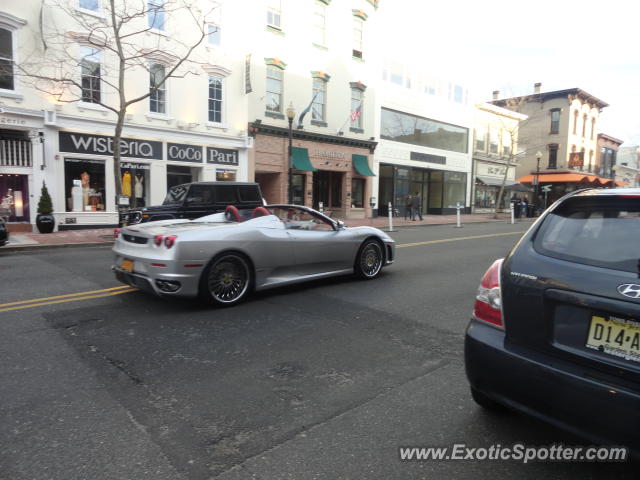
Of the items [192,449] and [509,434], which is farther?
[509,434]

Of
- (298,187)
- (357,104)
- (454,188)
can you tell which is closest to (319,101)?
(357,104)

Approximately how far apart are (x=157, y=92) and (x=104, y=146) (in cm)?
334

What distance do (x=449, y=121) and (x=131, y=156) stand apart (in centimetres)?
2351

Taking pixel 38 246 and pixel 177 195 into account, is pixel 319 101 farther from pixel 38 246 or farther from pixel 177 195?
pixel 38 246

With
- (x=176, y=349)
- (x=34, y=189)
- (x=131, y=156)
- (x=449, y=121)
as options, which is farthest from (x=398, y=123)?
(x=176, y=349)

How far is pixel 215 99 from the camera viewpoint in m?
20.6

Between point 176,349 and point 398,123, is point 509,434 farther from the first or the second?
point 398,123

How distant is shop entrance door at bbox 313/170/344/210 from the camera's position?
25891 mm

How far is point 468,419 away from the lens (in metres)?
2.94

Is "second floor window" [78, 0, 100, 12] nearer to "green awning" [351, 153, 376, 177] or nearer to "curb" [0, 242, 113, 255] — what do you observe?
"curb" [0, 242, 113, 255]

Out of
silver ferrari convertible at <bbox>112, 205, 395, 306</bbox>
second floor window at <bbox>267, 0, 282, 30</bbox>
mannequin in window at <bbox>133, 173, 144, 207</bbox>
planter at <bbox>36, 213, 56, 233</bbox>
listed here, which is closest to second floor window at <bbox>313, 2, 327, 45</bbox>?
second floor window at <bbox>267, 0, 282, 30</bbox>

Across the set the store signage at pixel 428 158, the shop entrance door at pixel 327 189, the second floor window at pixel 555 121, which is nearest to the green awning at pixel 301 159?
the shop entrance door at pixel 327 189

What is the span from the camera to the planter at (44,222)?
14.9 m

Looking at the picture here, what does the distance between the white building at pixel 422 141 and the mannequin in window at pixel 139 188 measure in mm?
14108
